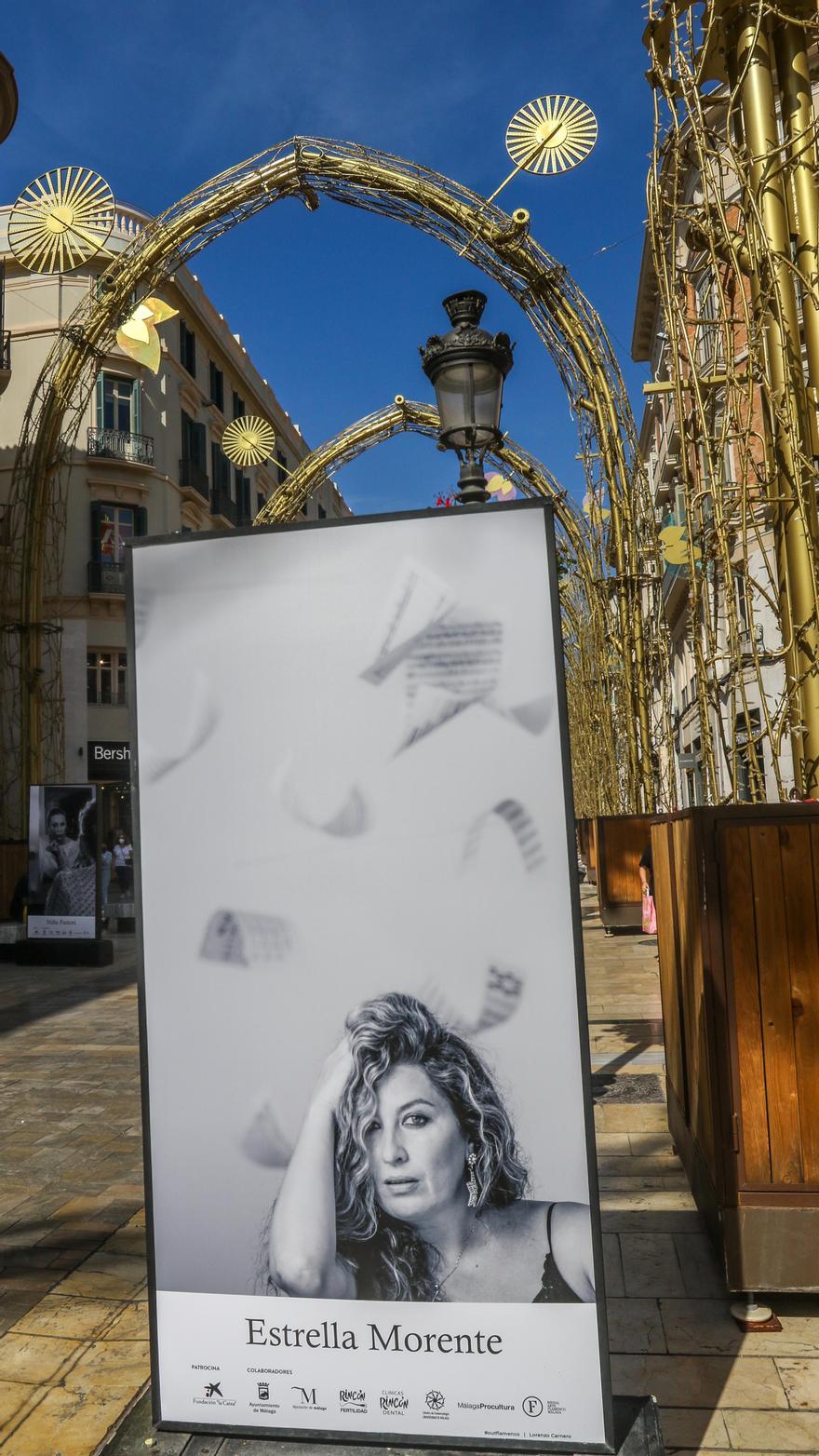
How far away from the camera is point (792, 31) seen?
16.1ft

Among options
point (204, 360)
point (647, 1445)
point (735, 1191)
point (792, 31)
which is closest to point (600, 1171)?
point (735, 1191)

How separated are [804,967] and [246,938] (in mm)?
2166

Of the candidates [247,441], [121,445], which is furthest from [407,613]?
[121,445]

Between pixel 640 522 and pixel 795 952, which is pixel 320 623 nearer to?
pixel 795 952

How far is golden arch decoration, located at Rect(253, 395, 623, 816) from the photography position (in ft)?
51.6

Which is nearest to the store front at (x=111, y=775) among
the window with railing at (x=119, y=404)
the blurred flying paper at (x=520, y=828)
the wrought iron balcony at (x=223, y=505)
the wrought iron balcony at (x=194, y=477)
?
the wrought iron balcony at (x=194, y=477)

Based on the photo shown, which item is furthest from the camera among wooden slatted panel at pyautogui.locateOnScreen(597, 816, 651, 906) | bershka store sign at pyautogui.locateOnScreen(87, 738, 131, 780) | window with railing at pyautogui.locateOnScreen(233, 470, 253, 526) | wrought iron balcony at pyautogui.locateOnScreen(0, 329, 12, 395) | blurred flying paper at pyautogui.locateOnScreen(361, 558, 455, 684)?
window with railing at pyautogui.locateOnScreen(233, 470, 253, 526)

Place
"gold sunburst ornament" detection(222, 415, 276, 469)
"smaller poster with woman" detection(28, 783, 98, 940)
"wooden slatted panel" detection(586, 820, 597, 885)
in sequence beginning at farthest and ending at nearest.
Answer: "gold sunburst ornament" detection(222, 415, 276, 469) < "wooden slatted panel" detection(586, 820, 597, 885) < "smaller poster with woman" detection(28, 783, 98, 940)

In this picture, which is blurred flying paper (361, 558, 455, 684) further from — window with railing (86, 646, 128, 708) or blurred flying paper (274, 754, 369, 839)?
window with railing (86, 646, 128, 708)

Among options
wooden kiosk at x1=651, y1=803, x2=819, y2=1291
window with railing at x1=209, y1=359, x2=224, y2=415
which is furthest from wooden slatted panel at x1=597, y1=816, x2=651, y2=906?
window with railing at x1=209, y1=359, x2=224, y2=415

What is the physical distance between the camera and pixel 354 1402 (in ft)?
8.05

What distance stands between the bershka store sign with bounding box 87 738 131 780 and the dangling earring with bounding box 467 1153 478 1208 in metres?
26.9

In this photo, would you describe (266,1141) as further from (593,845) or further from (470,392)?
(593,845)

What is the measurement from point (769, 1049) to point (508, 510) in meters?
2.33
